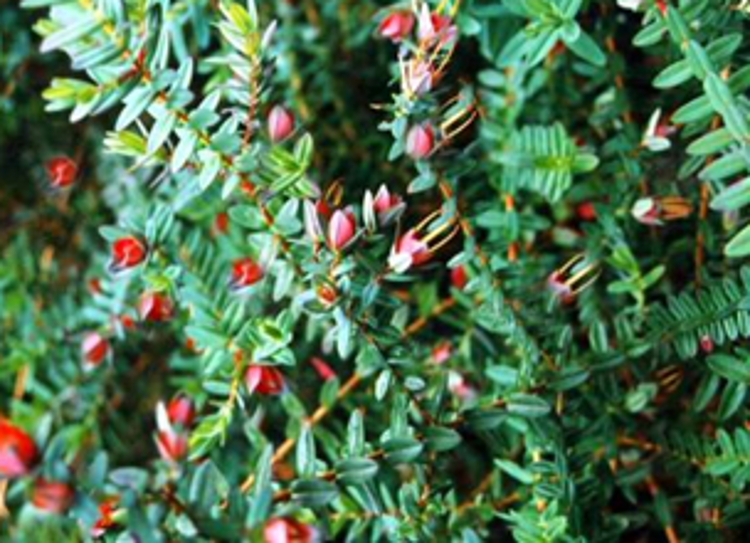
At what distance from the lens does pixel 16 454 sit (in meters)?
0.43

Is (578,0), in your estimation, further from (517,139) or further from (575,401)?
(575,401)

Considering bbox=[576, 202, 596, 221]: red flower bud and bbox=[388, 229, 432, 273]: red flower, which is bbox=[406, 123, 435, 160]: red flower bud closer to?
bbox=[388, 229, 432, 273]: red flower

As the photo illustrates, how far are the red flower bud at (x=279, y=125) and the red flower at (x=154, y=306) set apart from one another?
0.56ft

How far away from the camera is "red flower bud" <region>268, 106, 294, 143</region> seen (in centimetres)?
64

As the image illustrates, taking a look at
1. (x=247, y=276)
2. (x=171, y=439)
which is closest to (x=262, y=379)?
(x=247, y=276)

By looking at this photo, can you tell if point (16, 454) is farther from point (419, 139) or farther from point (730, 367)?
point (730, 367)

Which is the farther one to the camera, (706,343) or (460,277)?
(460,277)

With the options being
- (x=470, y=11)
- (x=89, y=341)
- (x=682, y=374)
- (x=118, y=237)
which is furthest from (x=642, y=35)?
(x=89, y=341)

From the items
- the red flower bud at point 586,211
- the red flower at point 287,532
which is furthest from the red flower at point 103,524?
the red flower bud at point 586,211

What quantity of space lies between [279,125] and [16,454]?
0.28 m

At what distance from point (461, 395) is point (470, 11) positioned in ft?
0.96

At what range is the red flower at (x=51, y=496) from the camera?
432mm

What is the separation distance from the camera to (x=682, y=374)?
773mm

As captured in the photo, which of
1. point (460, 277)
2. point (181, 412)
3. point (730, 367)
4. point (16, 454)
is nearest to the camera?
point (16, 454)
